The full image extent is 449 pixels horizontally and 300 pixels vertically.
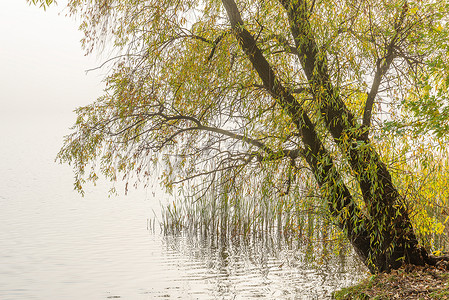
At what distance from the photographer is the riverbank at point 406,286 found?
6.49m

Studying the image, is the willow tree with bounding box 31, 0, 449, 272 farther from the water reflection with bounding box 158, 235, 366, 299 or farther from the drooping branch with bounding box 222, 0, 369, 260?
the water reflection with bounding box 158, 235, 366, 299

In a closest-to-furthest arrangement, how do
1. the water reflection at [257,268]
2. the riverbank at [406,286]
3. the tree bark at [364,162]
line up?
1. the riverbank at [406,286]
2. the tree bark at [364,162]
3. the water reflection at [257,268]

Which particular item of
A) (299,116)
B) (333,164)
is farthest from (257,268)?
(299,116)

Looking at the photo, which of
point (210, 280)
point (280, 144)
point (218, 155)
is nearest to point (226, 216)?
point (210, 280)

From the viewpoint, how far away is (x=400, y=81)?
24.3 ft

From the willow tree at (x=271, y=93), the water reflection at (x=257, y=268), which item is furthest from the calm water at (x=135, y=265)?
the willow tree at (x=271, y=93)

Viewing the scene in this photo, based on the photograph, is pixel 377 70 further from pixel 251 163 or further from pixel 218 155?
pixel 218 155

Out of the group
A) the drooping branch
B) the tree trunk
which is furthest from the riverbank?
the drooping branch

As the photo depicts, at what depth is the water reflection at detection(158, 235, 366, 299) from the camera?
911cm

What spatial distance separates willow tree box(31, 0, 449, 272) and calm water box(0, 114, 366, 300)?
226 centimetres

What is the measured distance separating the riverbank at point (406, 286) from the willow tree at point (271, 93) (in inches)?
9.7

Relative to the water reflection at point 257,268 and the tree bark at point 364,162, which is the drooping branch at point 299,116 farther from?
the water reflection at point 257,268

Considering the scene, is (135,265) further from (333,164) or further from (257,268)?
(333,164)

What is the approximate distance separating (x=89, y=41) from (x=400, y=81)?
462 centimetres
